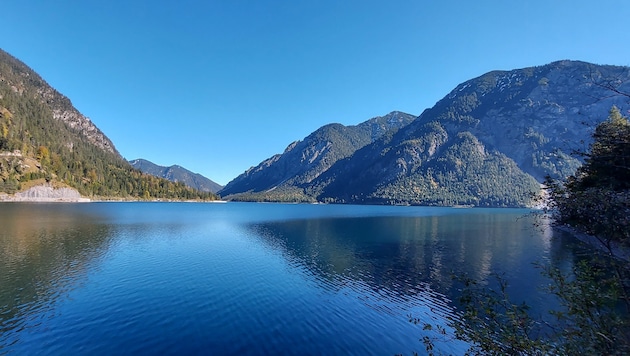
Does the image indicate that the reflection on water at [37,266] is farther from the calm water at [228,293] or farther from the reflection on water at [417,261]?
the reflection on water at [417,261]

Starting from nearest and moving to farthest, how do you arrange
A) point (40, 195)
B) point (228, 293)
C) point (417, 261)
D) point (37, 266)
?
point (228, 293), point (37, 266), point (417, 261), point (40, 195)

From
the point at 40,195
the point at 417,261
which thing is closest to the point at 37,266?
the point at 417,261

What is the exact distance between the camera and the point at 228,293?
31.7 meters

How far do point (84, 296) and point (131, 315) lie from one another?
793 centimetres

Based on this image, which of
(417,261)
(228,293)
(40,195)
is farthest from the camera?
(40,195)

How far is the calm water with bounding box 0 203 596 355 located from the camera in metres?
21.1

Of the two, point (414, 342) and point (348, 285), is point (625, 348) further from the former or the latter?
point (348, 285)

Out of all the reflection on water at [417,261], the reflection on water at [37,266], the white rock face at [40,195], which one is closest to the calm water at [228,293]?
the reflection on water at [37,266]

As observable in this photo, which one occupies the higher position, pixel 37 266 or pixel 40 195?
pixel 40 195

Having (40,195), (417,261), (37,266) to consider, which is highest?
(40,195)

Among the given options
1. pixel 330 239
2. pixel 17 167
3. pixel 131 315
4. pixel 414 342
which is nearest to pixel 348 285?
pixel 414 342

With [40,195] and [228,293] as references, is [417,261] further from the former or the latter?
[40,195]

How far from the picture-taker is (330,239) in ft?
238

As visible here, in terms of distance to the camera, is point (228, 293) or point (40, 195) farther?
point (40, 195)
